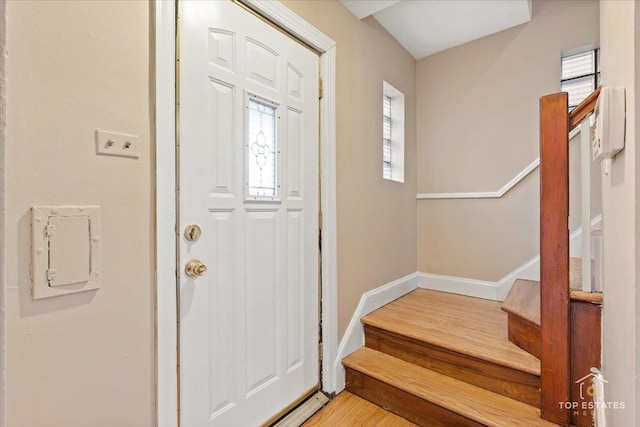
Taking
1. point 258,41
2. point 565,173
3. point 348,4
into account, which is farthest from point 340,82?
point 565,173

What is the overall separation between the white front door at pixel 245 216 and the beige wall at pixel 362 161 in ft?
0.79

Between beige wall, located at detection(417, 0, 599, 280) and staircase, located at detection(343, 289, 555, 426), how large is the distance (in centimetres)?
65

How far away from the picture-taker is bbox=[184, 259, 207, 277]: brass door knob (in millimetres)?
1187

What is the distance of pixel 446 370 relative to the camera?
1734 millimetres

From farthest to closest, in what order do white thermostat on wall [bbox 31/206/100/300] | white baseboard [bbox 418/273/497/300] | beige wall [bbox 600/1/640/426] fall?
white baseboard [bbox 418/273/497/300] → white thermostat on wall [bbox 31/206/100/300] → beige wall [bbox 600/1/640/426]

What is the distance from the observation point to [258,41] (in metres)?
1.46

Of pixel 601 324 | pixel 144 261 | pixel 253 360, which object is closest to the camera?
pixel 144 261

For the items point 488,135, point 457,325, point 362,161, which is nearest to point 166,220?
point 362,161

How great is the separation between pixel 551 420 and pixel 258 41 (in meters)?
2.22

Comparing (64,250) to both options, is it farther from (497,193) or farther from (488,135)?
(488,135)

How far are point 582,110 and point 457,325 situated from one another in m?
1.41

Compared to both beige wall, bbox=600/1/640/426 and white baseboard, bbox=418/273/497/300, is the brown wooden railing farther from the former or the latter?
white baseboard, bbox=418/273/497/300

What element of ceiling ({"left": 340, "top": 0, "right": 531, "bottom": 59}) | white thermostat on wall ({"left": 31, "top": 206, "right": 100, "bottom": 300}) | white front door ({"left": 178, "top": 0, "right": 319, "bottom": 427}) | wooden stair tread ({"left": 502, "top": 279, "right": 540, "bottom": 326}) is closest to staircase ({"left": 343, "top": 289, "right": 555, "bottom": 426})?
wooden stair tread ({"left": 502, "top": 279, "right": 540, "bottom": 326})

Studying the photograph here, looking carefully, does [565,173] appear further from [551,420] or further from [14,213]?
[14,213]
